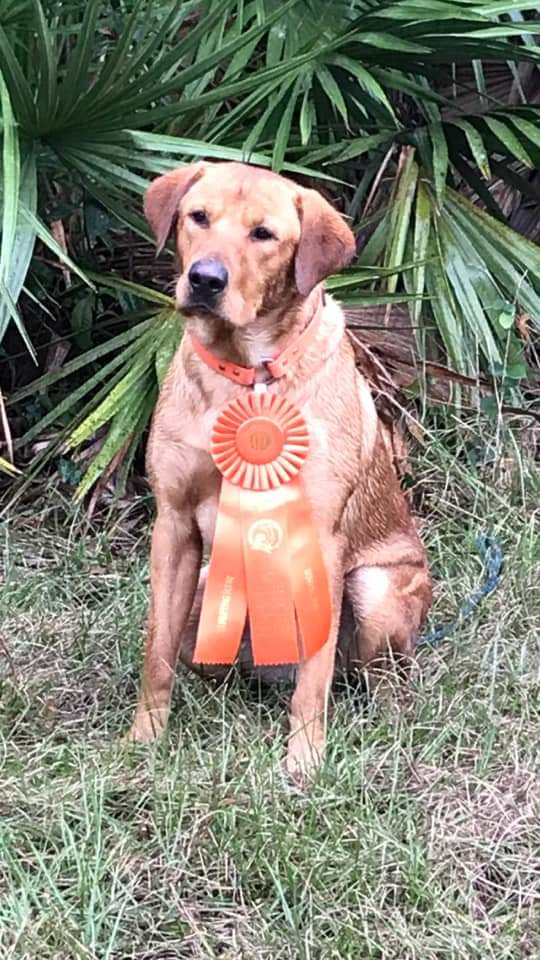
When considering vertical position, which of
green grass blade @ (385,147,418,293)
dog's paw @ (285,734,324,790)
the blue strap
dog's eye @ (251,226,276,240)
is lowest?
the blue strap

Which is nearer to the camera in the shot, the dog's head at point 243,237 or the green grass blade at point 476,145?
the dog's head at point 243,237

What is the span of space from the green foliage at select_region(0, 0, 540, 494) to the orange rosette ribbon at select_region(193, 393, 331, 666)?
3.69 feet

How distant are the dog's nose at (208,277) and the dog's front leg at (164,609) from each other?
0.61 metres

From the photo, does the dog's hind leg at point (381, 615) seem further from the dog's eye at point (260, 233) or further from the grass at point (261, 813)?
the dog's eye at point (260, 233)

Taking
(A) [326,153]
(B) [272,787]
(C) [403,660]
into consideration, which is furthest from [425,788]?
(A) [326,153]

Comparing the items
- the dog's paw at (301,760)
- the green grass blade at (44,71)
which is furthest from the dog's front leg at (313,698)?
the green grass blade at (44,71)

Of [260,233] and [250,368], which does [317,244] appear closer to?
[260,233]

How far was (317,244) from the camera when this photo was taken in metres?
3.51

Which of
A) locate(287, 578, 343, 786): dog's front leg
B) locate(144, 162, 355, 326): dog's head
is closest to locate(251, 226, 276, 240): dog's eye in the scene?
locate(144, 162, 355, 326): dog's head

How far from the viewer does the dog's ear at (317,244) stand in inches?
138

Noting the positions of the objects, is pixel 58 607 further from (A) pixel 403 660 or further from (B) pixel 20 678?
(A) pixel 403 660

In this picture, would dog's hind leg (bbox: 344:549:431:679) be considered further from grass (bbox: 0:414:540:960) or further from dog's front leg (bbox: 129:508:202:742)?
dog's front leg (bbox: 129:508:202:742)

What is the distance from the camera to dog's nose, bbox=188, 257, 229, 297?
3322mm

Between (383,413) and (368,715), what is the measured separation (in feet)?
6.12
